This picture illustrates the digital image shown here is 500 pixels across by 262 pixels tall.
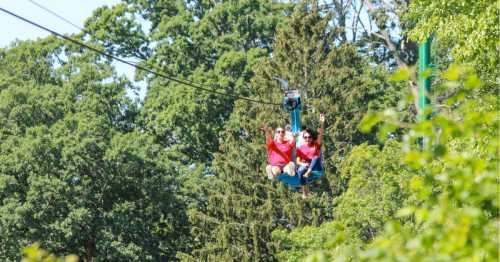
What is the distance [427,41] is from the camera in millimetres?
16844

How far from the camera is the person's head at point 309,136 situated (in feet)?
66.3

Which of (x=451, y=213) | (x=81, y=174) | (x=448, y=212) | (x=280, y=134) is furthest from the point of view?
(x=81, y=174)

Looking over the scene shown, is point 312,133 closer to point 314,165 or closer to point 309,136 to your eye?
point 309,136

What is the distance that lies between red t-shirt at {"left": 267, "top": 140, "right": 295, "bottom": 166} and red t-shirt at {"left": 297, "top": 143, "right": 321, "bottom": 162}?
19cm

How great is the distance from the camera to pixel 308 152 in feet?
66.9

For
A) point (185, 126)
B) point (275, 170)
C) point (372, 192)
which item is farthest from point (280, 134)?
→ point (185, 126)

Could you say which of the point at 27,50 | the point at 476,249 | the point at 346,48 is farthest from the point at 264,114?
the point at 476,249

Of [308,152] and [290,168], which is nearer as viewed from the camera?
[290,168]

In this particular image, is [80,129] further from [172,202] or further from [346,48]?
[346,48]

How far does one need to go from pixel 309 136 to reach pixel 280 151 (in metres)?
0.57

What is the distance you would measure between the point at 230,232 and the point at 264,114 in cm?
450

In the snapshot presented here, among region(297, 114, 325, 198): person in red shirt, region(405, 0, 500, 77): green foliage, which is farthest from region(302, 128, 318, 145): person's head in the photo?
region(405, 0, 500, 77): green foliage

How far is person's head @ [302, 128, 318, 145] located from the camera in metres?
20.2

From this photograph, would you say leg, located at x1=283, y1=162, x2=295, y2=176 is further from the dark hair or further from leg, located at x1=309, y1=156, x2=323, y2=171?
the dark hair
